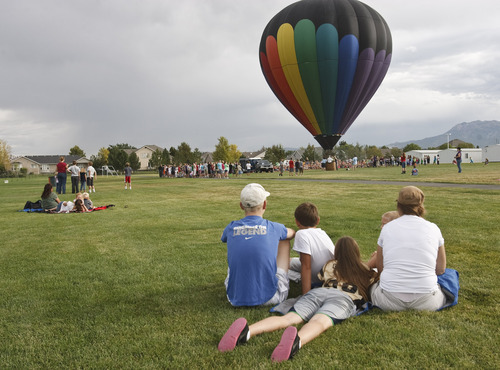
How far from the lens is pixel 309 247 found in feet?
12.9

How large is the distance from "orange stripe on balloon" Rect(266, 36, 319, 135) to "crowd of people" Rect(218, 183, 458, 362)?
79.6ft

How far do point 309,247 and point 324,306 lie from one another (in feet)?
2.14

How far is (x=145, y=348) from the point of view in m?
3.09

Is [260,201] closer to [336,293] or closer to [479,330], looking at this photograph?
[336,293]

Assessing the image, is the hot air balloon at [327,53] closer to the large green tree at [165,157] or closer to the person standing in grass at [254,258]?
the person standing in grass at [254,258]

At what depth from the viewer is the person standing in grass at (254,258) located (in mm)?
3779

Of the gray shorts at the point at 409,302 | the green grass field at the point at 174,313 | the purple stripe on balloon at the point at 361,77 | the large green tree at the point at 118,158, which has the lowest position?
the green grass field at the point at 174,313

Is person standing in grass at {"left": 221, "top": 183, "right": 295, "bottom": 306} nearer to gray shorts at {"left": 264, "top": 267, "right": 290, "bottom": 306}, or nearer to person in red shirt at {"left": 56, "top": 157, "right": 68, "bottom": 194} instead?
gray shorts at {"left": 264, "top": 267, "right": 290, "bottom": 306}

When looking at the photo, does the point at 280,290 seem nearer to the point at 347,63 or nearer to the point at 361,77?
the point at 347,63

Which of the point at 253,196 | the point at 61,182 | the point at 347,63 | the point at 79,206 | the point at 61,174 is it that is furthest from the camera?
the point at 347,63

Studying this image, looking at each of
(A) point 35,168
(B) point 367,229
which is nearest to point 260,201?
(B) point 367,229

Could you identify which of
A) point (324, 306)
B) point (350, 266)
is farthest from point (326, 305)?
point (350, 266)

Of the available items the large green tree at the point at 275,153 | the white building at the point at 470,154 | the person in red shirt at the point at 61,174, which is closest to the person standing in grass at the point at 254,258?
the person in red shirt at the point at 61,174

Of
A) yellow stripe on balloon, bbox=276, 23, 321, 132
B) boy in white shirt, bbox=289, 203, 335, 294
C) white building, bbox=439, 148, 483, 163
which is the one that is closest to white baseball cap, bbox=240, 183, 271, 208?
boy in white shirt, bbox=289, 203, 335, 294
